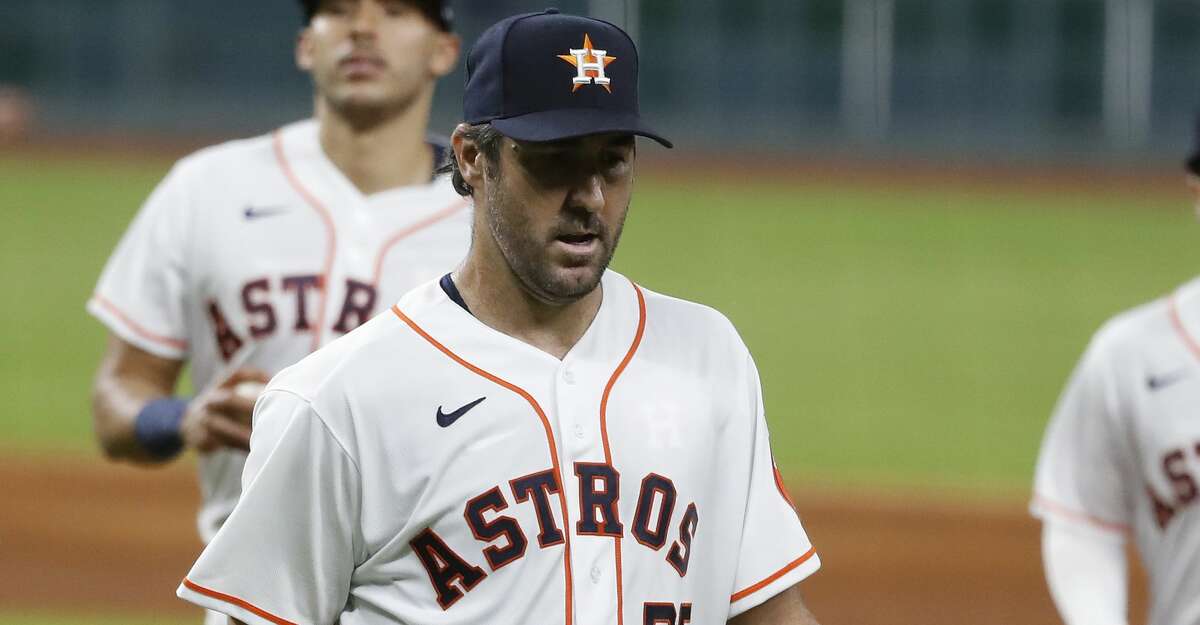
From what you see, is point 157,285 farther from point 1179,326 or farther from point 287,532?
point 1179,326

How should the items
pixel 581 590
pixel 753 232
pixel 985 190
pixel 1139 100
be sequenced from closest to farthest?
1. pixel 581 590
2. pixel 753 232
3. pixel 985 190
4. pixel 1139 100

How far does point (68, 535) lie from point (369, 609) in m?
7.48

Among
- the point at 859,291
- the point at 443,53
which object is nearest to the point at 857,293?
the point at 859,291

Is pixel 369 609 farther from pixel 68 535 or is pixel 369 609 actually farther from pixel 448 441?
pixel 68 535

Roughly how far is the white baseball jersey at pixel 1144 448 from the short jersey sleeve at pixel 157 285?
2085 mm

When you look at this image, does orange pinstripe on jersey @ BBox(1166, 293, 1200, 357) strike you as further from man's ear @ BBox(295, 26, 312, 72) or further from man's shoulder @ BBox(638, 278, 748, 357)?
man's ear @ BBox(295, 26, 312, 72)

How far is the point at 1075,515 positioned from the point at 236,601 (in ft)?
7.68

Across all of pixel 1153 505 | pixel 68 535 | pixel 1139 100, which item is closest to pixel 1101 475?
pixel 1153 505

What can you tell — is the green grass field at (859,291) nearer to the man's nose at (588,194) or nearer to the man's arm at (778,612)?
the man's arm at (778,612)

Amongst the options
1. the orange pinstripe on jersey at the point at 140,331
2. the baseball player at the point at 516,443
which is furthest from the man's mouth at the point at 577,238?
the orange pinstripe on jersey at the point at 140,331

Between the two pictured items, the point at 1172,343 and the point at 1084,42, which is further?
the point at 1084,42

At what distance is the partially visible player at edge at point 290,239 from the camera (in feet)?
12.8

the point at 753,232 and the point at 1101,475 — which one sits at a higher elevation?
the point at 1101,475

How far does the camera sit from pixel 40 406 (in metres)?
12.3
